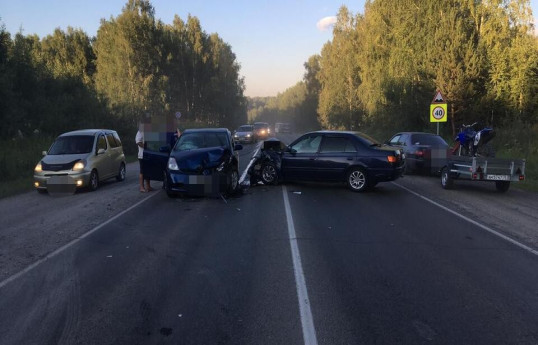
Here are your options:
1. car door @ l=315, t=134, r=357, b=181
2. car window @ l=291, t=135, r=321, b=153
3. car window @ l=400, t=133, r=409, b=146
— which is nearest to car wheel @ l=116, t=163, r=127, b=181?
car window @ l=291, t=135, r=321, b=153

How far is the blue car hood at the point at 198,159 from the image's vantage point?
10.7 meters

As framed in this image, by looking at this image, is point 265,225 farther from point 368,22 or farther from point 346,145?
point 368,22

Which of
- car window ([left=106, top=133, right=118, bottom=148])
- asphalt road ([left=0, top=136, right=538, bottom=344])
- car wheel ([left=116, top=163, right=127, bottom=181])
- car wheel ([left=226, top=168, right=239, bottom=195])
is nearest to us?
asphalt road ([left=0, top=136, right=538, bottom=344])

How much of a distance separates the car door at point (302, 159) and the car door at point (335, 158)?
153mm

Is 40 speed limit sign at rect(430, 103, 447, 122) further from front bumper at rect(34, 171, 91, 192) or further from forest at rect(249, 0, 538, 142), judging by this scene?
front bumper at rect(34, 171, 91, 192)

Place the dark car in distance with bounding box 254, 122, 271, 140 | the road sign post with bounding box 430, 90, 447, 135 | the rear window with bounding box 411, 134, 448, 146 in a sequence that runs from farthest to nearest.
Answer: the dark car in distance with bounding box 254, 122, 271, 140 < the road sign post with bounding box 430, 90, 447, 135 < the rear window with bounding box 411, 134, 448, 146

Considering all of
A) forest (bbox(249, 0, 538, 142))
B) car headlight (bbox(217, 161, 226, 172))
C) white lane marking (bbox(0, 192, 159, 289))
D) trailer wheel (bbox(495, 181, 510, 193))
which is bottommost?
white lane marking (bbox(0, 192, 159, 289))

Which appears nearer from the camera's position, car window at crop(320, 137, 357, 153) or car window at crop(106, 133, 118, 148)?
car window at crop(320, 137, 357, 153)

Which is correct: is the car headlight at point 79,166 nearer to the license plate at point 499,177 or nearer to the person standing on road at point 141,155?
the person standing on road at point 141,155

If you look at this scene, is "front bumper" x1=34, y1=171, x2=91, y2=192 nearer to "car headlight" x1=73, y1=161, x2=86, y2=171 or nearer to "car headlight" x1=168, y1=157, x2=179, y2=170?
"car headlight" x1=73, y1=161, x2=86, y2=171

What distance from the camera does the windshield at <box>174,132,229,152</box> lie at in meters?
11.9

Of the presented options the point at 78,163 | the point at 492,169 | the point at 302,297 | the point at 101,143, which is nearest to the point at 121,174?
the point at 101,143

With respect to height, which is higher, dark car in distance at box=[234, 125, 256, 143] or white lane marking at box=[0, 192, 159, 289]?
dark car in distance at box=[234, 125, 256, 143]

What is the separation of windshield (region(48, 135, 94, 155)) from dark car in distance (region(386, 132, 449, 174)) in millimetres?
11094
